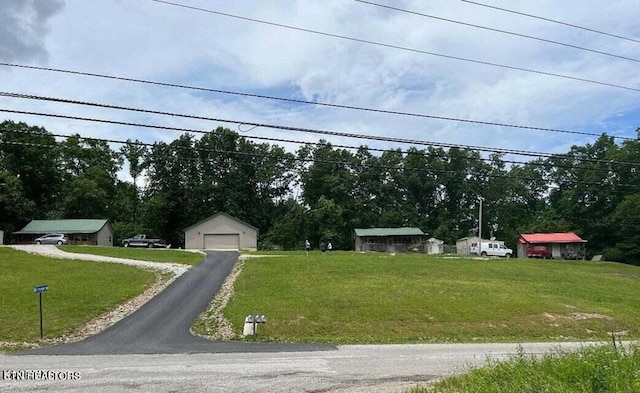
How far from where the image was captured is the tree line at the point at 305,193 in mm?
77688

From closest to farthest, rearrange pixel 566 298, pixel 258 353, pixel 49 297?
1. pixel 258 353
2. pixel 49 297
3. pixel 566 298

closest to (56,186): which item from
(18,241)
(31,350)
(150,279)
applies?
(18,241)

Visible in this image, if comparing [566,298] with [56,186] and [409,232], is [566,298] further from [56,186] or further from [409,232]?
[56,186]

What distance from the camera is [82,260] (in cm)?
3728

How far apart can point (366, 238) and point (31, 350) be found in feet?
206

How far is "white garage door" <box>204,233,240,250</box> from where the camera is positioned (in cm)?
6188

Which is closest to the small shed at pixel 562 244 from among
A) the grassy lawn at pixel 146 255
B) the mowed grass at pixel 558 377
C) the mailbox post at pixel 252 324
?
the grassy lawn at pixel 146 255

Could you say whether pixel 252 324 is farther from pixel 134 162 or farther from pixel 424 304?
pixel 134 162

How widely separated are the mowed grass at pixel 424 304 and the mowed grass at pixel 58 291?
19.3 ft

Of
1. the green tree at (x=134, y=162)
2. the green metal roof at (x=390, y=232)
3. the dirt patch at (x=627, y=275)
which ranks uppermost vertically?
the green tree at (x=134, y=162)

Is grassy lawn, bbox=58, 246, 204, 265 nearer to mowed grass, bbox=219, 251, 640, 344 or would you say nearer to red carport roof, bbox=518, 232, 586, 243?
mowed grass, bbox=219, 251, 640, 344

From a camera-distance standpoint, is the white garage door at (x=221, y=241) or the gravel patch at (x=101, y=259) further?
the white garage door at (x=221, y=241)

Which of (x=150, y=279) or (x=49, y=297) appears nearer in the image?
(x=49, y=297)

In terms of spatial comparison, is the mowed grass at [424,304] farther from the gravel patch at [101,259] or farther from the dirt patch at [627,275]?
the gravel patch at [101,259]
